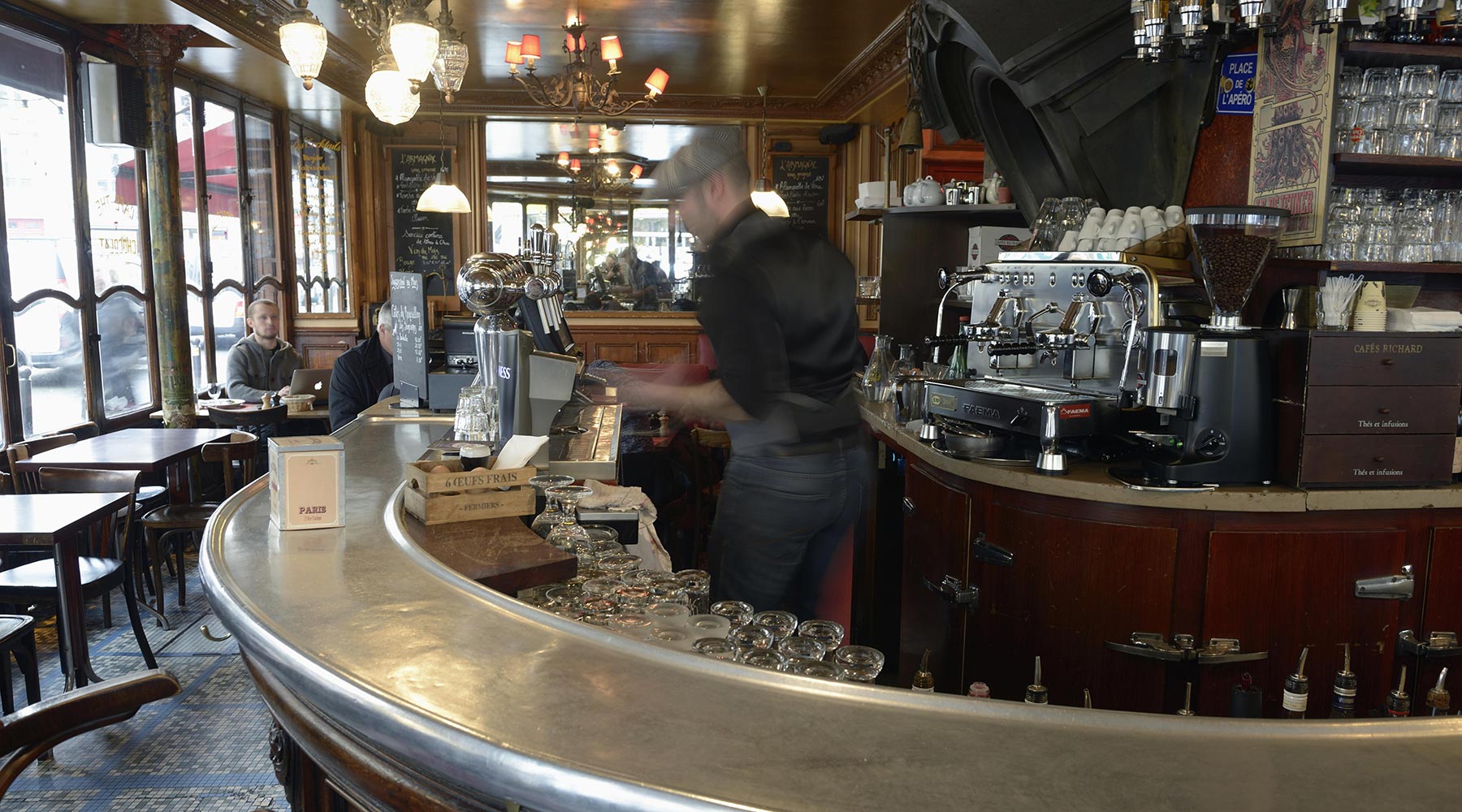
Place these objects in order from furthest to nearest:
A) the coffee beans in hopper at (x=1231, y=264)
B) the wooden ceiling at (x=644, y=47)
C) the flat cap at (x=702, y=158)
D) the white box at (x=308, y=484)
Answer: the wooden ceiling at (x=644, y=47) < the coffee beans in hopper at (x=1231, y=264) < the flat cap at (x=702, y=158) < the white box at (x=308, y=484)

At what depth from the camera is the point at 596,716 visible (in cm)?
99

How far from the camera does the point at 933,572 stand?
3.53 meters

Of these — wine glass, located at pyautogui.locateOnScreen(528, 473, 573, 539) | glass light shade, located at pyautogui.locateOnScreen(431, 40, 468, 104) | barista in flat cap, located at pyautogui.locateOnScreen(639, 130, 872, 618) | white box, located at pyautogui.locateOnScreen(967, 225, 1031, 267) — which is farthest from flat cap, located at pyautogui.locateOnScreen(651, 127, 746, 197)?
white box, located at pyautogui.locateOnScreen(967, 225, 1031, 267)

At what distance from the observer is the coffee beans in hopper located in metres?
2.93

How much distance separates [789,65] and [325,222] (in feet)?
15.3

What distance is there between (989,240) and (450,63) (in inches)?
117

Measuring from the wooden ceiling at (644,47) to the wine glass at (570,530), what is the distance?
16.0ft

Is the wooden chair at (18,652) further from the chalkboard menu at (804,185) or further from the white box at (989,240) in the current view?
the chalkboard menu at (804,185)

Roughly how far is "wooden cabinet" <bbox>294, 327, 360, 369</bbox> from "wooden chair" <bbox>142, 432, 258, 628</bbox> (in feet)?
13.4

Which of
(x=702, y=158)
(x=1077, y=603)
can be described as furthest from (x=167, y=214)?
(x=1077, y=603)

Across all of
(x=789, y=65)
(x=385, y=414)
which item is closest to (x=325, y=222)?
(x=789, y=65)

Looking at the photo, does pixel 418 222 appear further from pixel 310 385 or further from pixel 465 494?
pixel 465 494

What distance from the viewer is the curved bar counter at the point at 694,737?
2.80 feet

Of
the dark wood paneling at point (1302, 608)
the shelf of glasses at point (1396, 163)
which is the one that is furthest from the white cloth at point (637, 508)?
the shelf of glasses at point (1396, 163)
